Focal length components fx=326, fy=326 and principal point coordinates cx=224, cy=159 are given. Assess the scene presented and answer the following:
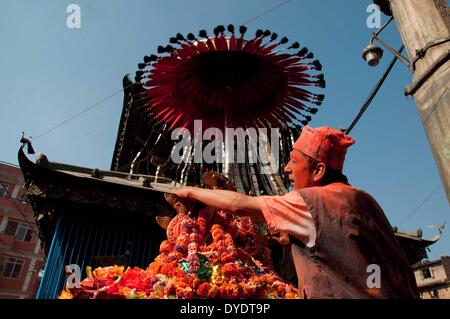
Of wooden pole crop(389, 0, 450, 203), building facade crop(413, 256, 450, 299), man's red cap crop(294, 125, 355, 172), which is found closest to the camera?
man's red cap crop(294, 125, 355, 172)

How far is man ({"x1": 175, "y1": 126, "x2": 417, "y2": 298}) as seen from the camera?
4.52ft

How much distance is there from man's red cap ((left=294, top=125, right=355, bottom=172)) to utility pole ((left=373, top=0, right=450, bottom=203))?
262cm

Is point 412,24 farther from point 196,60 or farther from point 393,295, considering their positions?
point 393,295

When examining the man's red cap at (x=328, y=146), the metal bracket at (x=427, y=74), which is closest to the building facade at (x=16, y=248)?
the metal bracket at (x=427, y=74)

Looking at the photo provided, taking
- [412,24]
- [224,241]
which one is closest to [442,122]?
[412,24]

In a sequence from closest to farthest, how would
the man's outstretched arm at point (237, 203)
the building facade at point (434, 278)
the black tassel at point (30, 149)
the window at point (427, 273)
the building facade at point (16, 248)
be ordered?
1. the man's outstretched arm at point (237, 203)
2. the black tassel at point (30, 149)
3. the building facade at point (16, 248)
4. the building facade at point (434, 278)
5. the window at point (427, 273)

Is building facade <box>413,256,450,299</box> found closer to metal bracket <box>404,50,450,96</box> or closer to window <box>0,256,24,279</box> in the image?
metal bracket <box>404,50,450,96</box>

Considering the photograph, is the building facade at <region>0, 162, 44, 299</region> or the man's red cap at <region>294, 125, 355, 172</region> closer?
the man's red cap at <region>294, 125, 355, 172</region>

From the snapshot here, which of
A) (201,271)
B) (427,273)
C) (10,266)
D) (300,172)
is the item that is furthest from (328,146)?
(427,273)

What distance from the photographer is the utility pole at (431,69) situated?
379cm

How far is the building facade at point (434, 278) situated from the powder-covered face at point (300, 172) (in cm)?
2929

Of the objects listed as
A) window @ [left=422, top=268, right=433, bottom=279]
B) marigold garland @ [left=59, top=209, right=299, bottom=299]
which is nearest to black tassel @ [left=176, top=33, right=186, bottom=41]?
marigold garland @ [left=59, top=209, right=299, bottom=299]

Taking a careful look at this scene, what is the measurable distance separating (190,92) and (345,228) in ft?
15.5

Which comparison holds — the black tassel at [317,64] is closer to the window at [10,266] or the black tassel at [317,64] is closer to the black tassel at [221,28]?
the black tassel at [221,28]
